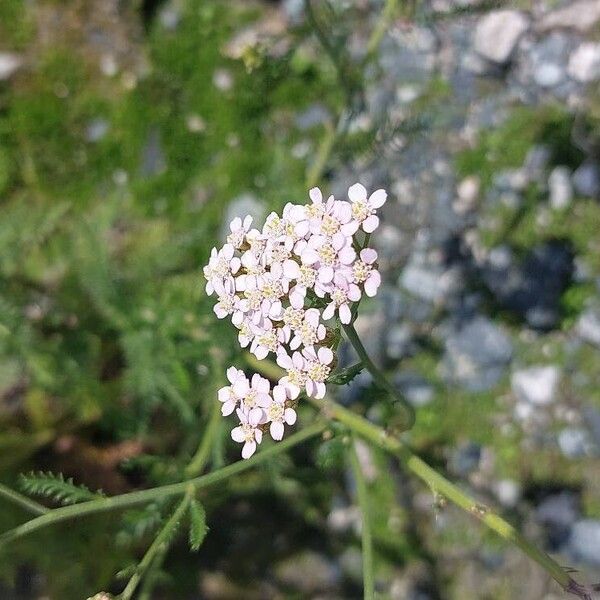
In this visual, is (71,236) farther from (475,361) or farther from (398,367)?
(475,361)

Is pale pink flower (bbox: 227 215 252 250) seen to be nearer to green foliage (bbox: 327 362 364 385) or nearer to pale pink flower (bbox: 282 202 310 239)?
pale pink flower (bbox: 282 202 310 239)

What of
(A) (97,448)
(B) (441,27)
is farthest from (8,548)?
(B) (441,27)

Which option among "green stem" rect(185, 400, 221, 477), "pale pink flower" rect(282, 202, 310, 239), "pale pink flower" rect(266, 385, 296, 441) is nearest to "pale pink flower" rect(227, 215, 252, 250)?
"pale pink flower" rect(282, 202, 310, 239)

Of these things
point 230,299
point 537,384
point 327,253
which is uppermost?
point 327,253

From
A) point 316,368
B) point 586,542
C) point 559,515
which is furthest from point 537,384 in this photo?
point 316,368

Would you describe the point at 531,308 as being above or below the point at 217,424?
below

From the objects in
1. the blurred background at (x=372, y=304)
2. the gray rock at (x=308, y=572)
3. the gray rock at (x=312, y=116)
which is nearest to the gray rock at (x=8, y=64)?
the blurred background at (x=372, y=304)

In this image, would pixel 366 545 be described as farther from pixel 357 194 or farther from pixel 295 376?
pixel 357 194
